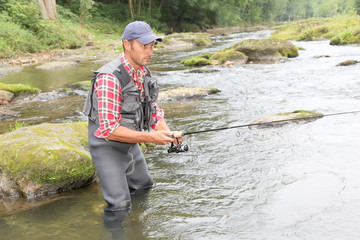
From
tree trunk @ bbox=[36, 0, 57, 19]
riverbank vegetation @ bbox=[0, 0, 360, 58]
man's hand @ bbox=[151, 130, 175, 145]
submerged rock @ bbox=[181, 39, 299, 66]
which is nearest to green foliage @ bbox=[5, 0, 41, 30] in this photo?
riverbank vegetation @ bbox=[0, 0, 360, 58]

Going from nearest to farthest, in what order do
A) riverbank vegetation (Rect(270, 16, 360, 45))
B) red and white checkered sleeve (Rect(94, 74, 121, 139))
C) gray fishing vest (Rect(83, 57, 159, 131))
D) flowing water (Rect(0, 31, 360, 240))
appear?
red and white checkered sleeve (Rect(94, 74, 121, 139)) → gray fishing vest (Rect(83, 57, 159, 131)) → flowing water (Rect(0, 31, 360, 240)) → riverbank vegetation (Rect(270, 16, 360, 45))

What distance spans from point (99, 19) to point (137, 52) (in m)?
35.4

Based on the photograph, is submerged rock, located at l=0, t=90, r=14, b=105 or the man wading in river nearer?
the man wading in river

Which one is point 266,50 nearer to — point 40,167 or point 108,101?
point 40,167

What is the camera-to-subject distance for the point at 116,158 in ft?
11.1

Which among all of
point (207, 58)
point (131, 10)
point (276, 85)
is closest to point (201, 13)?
point (131, 10)

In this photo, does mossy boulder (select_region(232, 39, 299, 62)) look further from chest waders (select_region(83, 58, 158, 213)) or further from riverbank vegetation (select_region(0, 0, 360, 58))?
chest waders (select_region(83, 58, 158, 213))

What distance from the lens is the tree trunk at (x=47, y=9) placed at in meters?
23.7

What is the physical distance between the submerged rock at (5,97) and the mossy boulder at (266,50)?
36.0 ft

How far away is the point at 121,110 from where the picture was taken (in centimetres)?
318

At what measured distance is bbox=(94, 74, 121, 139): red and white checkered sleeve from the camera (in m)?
2.98

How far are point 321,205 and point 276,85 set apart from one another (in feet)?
24.8

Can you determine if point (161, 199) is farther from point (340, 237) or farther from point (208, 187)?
point (340, 237)

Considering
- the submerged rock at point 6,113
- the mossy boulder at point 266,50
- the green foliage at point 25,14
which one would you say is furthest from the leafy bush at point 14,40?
the mossy boulder at point 266,50
